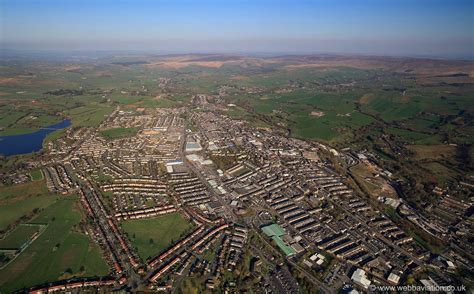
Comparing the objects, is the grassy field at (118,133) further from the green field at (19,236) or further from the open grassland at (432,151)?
the open grassland at (432,151)

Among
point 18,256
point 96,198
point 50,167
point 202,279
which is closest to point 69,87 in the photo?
point 50,167

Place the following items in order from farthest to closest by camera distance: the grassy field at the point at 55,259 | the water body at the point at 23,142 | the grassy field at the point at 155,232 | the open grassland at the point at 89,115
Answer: the open grassland at the point at 89,115
the water body at the point at 23,142
the grassy field at the point at 155,232
the grassy field at the point at 55,259

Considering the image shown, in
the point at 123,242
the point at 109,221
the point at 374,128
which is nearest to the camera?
the point at 123,242

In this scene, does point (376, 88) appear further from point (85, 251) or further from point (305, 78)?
point (85, 251)

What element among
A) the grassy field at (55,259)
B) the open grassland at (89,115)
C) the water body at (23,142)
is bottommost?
the grassy field at (55,259)

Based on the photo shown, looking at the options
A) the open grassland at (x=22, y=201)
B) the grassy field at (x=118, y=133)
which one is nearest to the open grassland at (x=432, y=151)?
the grassy field at (x=118, y=133)

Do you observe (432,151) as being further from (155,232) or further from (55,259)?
(55,259)
